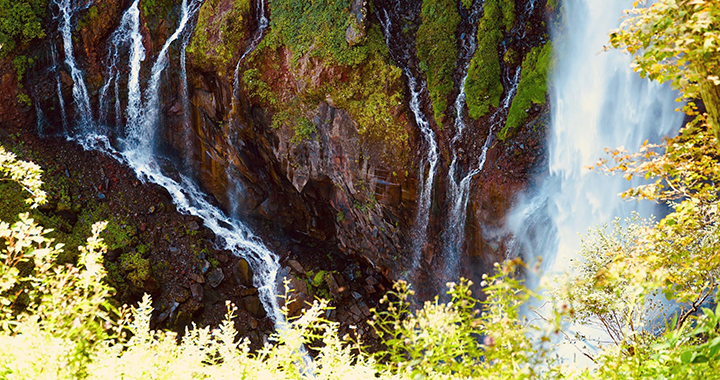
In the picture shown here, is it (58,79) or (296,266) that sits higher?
(58,79)

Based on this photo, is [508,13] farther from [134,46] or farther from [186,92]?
[134,46]

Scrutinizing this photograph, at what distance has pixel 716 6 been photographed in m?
2.12

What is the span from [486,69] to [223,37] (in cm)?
709

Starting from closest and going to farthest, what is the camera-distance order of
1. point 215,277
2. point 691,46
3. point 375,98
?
1. point 691,46
2. point 375,98
3. point 215,277

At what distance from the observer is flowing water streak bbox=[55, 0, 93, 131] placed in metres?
13.0

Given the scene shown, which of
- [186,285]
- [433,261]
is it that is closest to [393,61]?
[433,261]

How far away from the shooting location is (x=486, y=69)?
9688mm

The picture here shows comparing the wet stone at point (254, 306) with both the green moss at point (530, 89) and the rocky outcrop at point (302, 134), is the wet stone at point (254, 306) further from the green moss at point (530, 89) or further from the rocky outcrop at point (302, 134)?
the green moss at point (530, 89)

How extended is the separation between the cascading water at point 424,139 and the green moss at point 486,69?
116 centimetres

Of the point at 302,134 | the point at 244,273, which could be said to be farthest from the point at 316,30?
the point at 244,273

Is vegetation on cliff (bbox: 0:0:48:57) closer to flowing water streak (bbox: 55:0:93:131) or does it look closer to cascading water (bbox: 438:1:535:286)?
flowing water streak (bbox: 55:0:93:131)

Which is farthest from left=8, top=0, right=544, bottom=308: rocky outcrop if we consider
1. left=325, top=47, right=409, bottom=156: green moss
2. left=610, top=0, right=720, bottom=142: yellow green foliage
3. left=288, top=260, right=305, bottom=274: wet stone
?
left=610, top=0, right=720, bottom=142: yellow green foliage

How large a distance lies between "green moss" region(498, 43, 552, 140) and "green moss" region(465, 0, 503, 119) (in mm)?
604

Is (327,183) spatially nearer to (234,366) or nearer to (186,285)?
(186,285)
